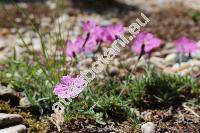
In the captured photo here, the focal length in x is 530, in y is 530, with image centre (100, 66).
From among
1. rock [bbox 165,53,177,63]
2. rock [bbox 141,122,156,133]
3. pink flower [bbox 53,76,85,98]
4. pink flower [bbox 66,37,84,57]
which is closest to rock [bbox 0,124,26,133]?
pink flower [bbox 53,76,85,98]

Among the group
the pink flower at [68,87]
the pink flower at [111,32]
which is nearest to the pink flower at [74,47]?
the pink flower at [111,32]

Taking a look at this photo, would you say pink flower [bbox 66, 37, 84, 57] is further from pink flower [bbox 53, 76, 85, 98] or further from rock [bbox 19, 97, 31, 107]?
pink flower [bbox 53, 76, 85, 98]

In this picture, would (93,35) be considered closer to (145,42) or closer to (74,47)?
(74,47)

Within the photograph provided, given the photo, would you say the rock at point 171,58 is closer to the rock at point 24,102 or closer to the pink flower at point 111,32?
the pink flower at point 111,32

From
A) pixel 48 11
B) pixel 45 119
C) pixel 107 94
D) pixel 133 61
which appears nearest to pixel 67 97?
pixel 45 119

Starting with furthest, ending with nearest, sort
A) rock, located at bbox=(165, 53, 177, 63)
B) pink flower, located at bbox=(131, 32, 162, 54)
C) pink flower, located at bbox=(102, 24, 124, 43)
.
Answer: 1. rock, located at bbox=(165, 53, 177, 63)
2. pink flower, located at bbox=(102, 24, 124, 43)
3. pink flower, located at bbox=(131, 32, 162, 54)

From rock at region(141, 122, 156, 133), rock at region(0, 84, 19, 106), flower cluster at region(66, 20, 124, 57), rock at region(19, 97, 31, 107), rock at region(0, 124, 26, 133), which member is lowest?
rock at region(141, 122, 156, 133)

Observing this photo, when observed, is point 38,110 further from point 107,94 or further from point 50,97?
point 107,94
